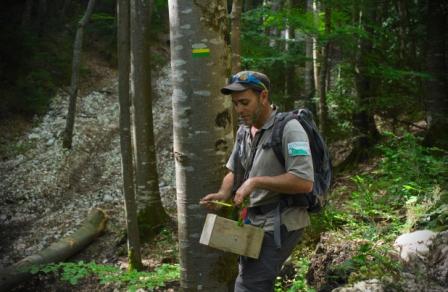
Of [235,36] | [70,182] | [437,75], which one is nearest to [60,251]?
[70,182]

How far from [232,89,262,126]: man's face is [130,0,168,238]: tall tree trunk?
650cm

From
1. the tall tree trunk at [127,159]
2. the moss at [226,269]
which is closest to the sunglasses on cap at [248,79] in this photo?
the moss at [226,269]

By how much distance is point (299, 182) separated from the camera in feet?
9.59

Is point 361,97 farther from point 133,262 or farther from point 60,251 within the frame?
point 60,251

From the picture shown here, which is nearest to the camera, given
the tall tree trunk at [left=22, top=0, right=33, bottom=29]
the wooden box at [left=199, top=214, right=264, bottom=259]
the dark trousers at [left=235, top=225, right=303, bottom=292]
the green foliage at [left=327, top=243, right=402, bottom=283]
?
the wooden box at [left=199, top=214, right=264, bottom=259]

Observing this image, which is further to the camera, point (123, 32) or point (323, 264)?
point (123, 32)

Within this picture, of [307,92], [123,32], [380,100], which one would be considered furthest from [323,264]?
[307,92]

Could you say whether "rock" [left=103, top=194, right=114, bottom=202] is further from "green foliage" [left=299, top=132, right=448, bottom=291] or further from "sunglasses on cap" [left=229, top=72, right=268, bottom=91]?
"sunglasses on cap" [left=229, top=72, right=268, bottom=91]

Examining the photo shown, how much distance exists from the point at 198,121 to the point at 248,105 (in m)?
0.42

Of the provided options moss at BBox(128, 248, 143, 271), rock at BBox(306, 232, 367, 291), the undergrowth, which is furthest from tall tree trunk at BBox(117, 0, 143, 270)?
rock at BBox(306, 232, 367, 291)

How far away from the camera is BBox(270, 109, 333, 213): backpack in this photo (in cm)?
312

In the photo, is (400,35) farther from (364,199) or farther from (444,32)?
(364,199)

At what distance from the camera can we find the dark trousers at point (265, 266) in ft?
10.4

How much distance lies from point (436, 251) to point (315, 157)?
179 centimetres
